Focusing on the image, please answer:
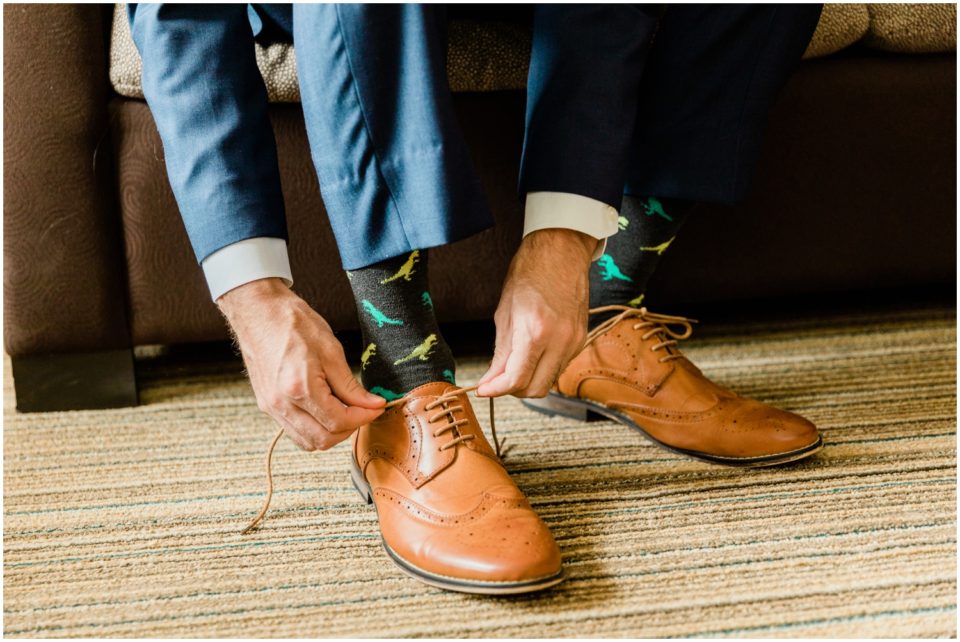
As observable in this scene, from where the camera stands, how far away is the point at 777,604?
21.4 inches

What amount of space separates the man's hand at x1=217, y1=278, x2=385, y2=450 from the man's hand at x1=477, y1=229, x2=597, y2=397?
0.10m

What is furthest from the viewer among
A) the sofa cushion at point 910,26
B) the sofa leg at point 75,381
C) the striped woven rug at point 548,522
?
the sofa cushion at point 910,26

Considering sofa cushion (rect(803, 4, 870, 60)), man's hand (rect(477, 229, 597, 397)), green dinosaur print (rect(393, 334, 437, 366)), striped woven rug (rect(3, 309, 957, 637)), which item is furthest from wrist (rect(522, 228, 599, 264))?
sofa cushion (rect(803, 4, 870, 60))

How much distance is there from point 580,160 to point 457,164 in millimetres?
117

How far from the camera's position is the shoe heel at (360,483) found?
70 centimetres

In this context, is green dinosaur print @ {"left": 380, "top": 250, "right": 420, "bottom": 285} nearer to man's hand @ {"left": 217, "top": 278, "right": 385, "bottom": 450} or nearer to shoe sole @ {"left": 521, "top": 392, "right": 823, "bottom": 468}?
→ man's hand @ {"left": 217, "top": 278, "right": 385, "bottom": 450}

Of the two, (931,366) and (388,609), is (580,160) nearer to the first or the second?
(388,609)

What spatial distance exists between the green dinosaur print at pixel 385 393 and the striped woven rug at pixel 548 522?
0.10 meters

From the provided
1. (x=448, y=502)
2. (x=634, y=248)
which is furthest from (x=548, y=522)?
(x=634, y=248)

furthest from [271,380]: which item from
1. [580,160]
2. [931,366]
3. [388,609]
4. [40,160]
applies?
[931,366]

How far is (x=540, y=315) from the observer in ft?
2.02

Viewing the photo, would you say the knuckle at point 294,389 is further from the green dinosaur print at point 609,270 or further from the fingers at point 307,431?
the green dinosaur print at point 609,270

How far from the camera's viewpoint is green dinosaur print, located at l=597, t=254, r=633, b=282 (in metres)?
0.84

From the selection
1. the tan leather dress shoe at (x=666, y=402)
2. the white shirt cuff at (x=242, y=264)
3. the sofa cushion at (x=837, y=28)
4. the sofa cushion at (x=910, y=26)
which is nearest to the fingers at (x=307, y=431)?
the white shirt cuff at (x=242, y=264)
